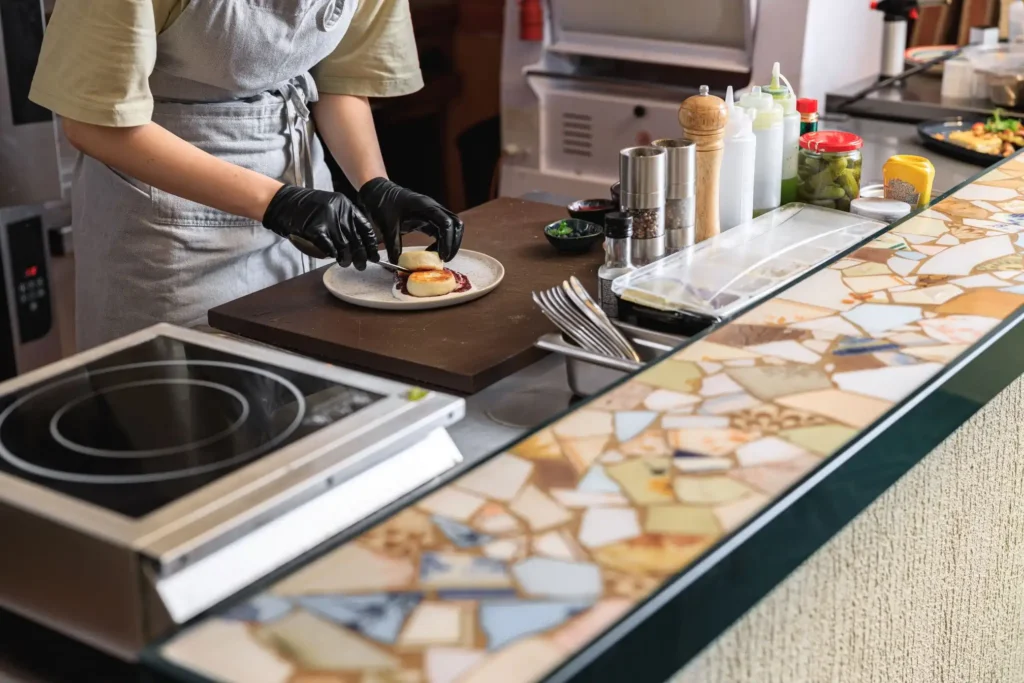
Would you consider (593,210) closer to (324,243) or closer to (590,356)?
(324,243)

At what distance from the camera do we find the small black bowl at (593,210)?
1.81m

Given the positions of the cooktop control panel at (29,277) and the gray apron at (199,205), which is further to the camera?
the cooktop control panel at (29,277)

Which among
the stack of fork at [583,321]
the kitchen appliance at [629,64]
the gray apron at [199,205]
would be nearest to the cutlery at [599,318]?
the stack of fork at [583,321]

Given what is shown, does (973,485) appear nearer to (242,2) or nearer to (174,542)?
(174,542)

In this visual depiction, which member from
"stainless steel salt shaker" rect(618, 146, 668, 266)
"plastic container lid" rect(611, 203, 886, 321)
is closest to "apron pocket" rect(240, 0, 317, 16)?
"stainless steel salt shaker" rect(618, 146, 668, 266)

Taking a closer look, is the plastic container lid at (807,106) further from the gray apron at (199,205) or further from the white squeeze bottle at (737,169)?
the gray apron at (199,205)

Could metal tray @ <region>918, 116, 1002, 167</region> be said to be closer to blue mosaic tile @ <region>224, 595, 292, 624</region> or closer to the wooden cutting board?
the wooden cutting board

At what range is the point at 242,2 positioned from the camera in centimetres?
176

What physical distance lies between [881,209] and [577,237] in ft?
1.44

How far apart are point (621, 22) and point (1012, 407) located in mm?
1870

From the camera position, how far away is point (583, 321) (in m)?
1.35

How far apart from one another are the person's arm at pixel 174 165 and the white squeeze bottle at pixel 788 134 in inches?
29.6

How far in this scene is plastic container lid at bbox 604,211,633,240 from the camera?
1474 mm

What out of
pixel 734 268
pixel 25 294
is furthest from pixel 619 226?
pixel 25 294
